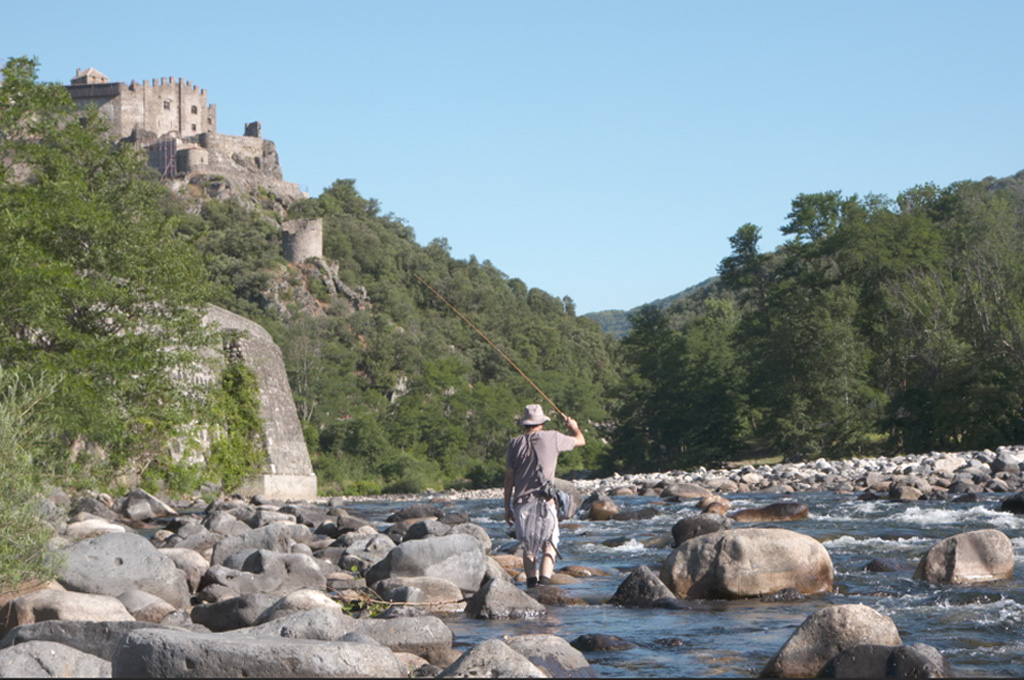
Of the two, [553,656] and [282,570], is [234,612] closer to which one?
[282,570]

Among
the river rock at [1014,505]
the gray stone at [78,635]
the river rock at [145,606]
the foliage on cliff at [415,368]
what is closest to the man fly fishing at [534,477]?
the river rock at [145,606]

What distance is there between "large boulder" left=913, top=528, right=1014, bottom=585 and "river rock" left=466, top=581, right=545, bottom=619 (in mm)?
3728

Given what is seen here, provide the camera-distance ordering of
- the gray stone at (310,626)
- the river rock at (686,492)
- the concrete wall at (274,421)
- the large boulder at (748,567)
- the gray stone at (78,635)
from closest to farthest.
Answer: the gray stone at (78,635)
the gray stone at (310,626)
the large boulder at (748,567)
the river rock at (686,492)
the concrete wall at (274,421)

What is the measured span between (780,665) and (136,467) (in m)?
19.8

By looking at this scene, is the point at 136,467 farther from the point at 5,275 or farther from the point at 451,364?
the point at 451,364

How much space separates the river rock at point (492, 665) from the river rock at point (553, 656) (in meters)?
0.57

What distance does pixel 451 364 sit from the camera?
6631 centimetres

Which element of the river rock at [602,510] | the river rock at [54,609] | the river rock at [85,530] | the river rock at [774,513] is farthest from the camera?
the river rock at [602,510]

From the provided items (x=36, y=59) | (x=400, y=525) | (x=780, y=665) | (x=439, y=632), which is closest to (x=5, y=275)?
(x=36, y=59)

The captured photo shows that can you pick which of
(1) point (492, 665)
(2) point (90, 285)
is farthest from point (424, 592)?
(2) point (90, 285)

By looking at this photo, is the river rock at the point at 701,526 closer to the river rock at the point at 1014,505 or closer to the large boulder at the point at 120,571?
the large boulder at the point at 120,571

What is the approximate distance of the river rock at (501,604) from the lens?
790cm

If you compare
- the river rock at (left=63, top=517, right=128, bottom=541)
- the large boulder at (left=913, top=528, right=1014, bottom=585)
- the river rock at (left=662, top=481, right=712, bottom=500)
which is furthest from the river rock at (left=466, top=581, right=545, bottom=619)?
the river rock at (left=662, top=481, right=712, bottom=500)

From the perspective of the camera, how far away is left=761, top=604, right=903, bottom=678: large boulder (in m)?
5.67
